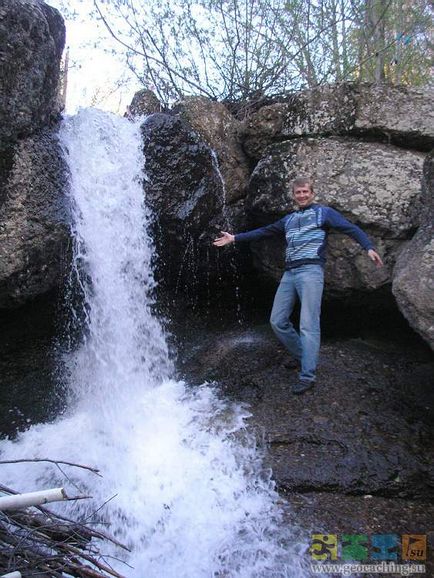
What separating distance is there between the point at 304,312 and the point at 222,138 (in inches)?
101

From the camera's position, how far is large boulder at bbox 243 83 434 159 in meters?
4.79

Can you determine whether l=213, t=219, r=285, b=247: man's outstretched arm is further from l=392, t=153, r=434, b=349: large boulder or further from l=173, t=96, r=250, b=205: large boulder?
l=392, t=153, r=434, b=349: large boulder

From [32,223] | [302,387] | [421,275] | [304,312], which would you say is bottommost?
[302,387]

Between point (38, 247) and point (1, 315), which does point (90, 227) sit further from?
point (1, 315)

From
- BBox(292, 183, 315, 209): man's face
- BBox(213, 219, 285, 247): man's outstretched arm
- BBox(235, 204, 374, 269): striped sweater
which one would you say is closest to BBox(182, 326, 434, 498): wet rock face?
BBox(235, 204, 374, 269): striped sweater

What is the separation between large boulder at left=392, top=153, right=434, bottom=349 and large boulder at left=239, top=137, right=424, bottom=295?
53cm

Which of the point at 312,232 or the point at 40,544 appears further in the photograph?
the point at 312,232

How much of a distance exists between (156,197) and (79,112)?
1.25 m

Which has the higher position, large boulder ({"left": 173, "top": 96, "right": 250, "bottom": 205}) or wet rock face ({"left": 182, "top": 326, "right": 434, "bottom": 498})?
large boulder ({"left": 173, "top": 96, "right": 250, "bottom": 205})

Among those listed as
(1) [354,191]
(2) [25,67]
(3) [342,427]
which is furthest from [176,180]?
(3) [342,427]

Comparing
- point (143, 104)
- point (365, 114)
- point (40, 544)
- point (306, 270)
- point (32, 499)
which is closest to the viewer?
point (32, 499)

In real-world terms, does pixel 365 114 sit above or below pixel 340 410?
above

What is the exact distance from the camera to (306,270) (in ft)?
13.1

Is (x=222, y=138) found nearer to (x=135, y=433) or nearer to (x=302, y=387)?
(x=302, y=387)
